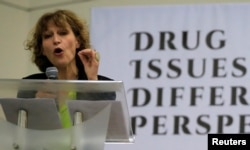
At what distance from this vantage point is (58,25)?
1974 mm

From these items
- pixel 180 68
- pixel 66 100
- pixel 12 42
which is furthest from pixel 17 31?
pixel 66 100

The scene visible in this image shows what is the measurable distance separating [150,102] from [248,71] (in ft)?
2.10

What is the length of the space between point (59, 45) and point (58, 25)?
0.09 metres

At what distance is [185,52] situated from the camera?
395cm

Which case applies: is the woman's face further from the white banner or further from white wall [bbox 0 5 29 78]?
white wall [bbox 0 5 29 78]

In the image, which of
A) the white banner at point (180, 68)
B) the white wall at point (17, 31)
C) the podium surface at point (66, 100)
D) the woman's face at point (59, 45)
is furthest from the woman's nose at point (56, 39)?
the white wall at point (17, 31)

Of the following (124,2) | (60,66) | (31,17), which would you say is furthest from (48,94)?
(31,17)

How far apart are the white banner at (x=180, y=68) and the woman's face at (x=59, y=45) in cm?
191

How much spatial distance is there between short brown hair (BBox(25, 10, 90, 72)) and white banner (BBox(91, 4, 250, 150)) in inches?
71.6

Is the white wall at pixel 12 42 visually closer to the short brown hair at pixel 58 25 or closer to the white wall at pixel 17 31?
the white wall at pixel 17 31

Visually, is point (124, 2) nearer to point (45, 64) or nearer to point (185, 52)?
point (185, 52)

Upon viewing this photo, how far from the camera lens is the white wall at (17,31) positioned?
173 inches

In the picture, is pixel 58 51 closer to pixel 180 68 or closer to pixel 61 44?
pixel 61 44

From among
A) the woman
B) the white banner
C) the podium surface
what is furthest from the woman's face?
the white banner
